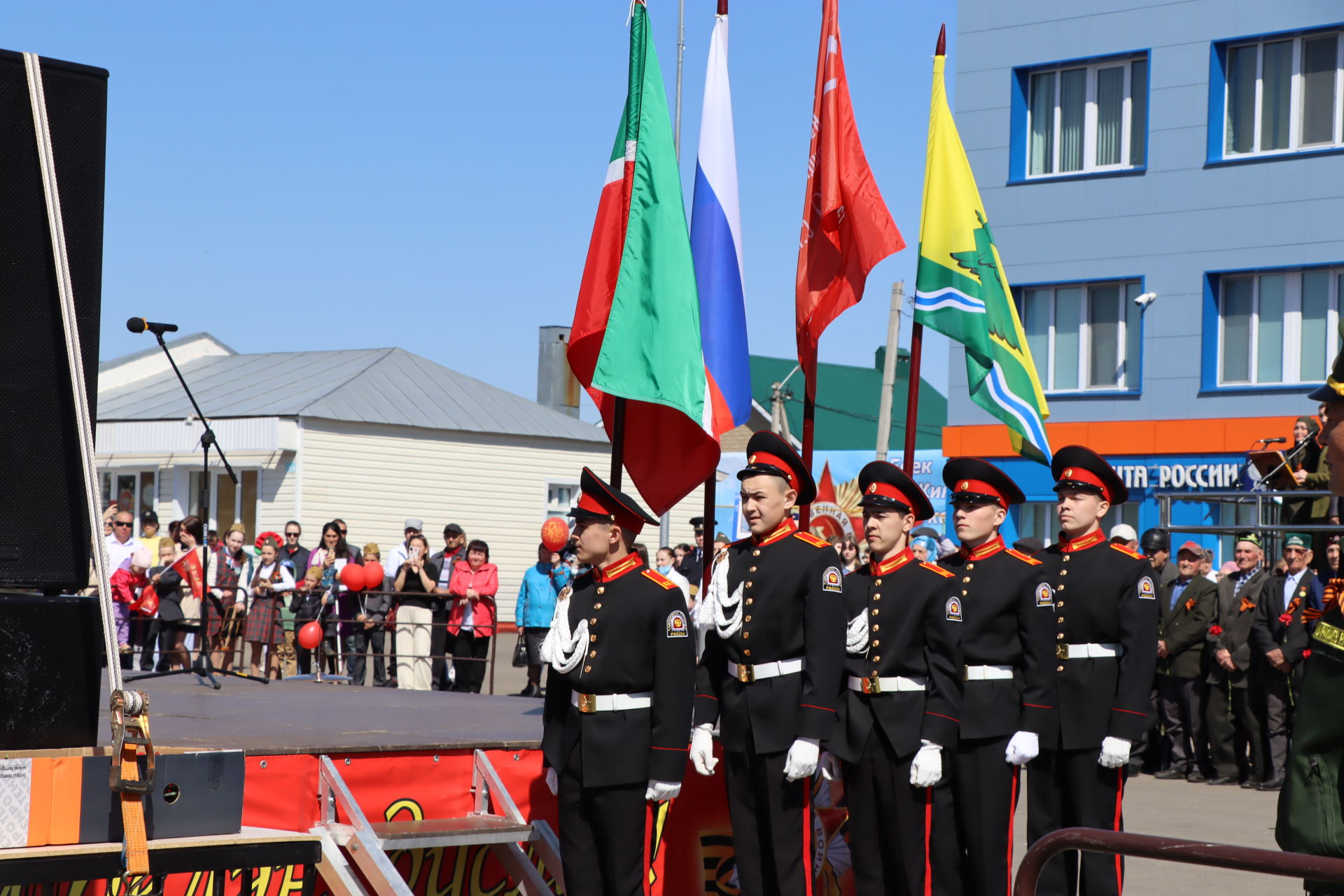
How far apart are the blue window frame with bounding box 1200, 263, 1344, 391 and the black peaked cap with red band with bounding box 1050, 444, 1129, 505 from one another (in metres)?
13.7

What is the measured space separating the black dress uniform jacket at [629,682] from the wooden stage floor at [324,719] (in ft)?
1.77

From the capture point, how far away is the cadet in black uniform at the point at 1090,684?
6.83 meters

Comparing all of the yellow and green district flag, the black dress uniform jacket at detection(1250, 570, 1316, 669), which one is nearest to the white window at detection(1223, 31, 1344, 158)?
the black dress uniform jacket at detection(1250, 570, 1316, 669)

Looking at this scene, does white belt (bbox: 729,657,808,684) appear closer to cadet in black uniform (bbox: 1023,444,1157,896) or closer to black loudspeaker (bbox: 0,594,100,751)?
cadet in black uniform (bbox: 1023,444,1157,896)

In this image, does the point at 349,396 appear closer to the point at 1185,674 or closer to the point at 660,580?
the point at 1185,674

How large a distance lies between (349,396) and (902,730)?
2557 cm

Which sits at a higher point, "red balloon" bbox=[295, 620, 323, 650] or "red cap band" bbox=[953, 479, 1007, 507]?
"red cap band" bbox=[953, 479, 1007, 507]

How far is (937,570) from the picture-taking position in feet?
22.9

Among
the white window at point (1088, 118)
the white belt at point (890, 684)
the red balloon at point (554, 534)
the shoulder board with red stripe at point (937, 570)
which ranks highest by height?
the white window at point (1088, 118)

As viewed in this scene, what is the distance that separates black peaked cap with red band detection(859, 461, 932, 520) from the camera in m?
6.96

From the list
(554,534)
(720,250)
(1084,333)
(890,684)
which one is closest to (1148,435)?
(1084,333)

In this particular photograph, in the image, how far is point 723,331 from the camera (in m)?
8.19

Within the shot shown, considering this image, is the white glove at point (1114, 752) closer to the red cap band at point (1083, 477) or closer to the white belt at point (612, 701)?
the red cap band at point (1083, 477)

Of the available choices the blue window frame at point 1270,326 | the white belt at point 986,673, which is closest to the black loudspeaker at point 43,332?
the white belt at point 986,673
